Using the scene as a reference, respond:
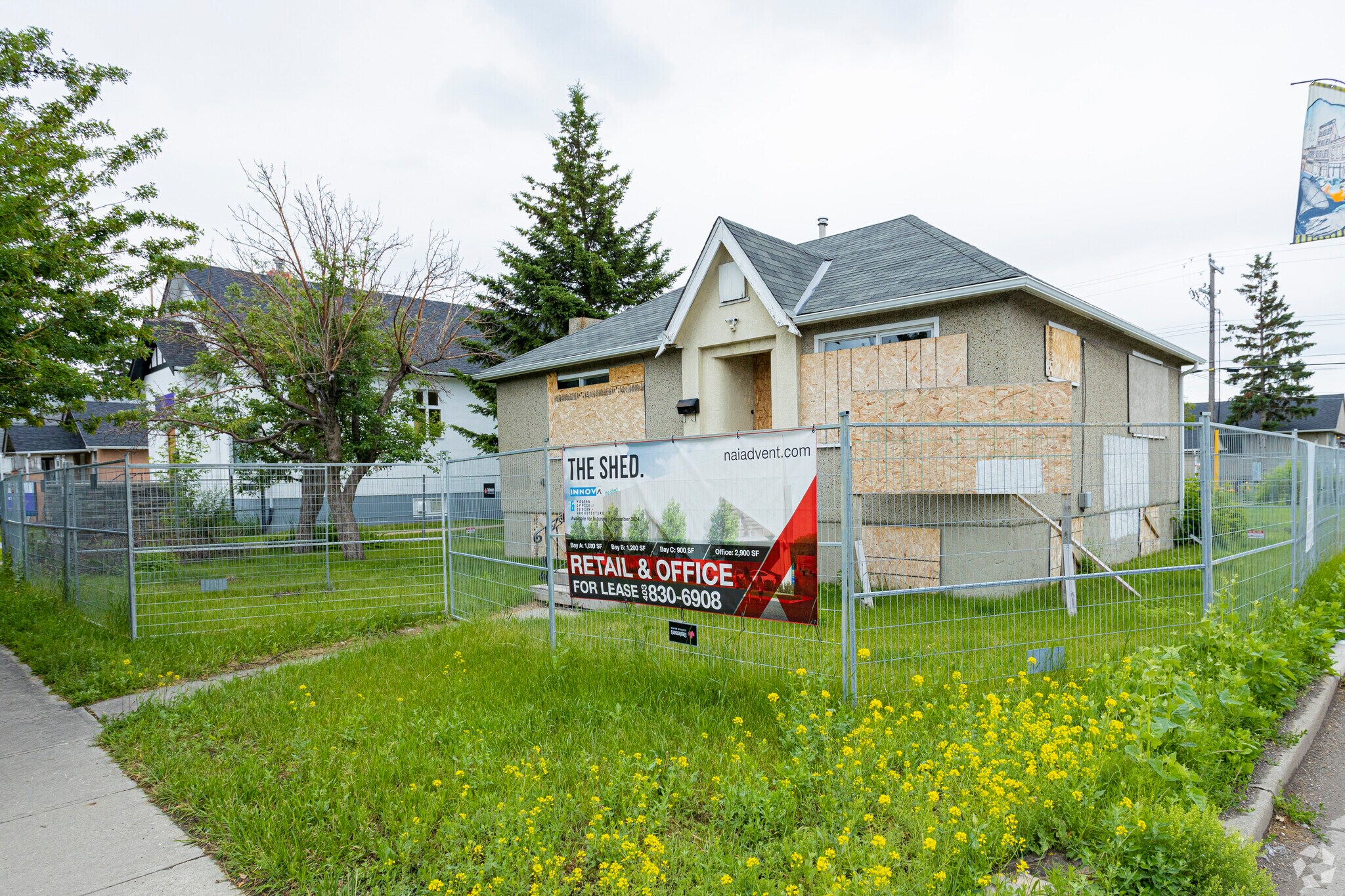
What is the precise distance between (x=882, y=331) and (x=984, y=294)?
1.48 meters

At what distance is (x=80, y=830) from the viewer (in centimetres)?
409

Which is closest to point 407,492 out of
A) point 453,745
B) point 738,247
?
point 453,745

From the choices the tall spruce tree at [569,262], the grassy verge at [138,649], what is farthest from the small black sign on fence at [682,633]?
the tall spruce tree at [569,262]

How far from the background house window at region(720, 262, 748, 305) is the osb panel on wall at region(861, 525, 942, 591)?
4.40 meters

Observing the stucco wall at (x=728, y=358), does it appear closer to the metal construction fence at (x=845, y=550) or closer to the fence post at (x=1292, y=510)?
the metal construction fence at (x=845, y=550)

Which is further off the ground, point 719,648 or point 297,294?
point 297,294

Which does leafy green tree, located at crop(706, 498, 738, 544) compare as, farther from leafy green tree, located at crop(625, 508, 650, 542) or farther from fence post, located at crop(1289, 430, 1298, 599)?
fence post, located at crop(1289, 430, 1298, 599)

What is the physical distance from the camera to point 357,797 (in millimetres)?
4137

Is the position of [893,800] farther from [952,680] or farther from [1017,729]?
[952,680]

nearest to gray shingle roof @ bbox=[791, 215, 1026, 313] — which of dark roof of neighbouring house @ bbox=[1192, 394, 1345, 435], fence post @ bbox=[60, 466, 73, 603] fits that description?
fence post @ bbox=[60, 466, 73, 603]

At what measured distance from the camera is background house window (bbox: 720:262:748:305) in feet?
39.9

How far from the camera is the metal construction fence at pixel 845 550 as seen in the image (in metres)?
5.64

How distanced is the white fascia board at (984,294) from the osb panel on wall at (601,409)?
13.0ft

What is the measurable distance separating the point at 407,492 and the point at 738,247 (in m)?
6.15
